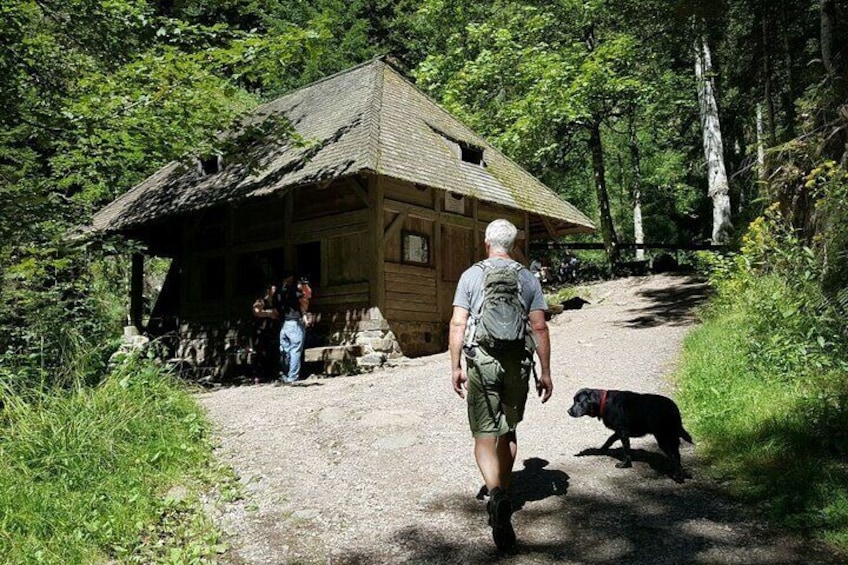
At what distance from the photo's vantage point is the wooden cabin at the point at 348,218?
1216 cm

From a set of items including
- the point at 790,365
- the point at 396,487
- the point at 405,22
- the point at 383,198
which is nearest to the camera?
the point at 396,487

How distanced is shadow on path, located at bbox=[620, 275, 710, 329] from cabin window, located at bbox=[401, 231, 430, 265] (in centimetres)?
444

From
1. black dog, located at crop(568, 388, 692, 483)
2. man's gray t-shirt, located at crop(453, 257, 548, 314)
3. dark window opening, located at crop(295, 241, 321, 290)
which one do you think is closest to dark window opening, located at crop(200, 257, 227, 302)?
dark window opening, located at crop(295, 241, 321, 290)

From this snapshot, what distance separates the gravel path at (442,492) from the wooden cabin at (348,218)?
4463 millimetres

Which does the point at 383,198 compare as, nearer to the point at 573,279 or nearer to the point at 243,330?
the point at 243,330

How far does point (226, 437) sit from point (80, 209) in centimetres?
391

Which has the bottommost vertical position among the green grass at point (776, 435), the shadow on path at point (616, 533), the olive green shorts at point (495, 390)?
the shadow on path at point (616, 533)

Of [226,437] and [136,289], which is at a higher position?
[136,289]

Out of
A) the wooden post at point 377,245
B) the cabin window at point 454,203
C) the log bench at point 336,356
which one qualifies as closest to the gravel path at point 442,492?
the log bench at point 336,356

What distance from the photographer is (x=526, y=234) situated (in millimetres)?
16359

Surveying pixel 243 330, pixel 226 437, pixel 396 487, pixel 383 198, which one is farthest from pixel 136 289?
pixel 396 487

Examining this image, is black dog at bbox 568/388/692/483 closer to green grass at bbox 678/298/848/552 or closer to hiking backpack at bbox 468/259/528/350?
green grass at bbox 678/298/848/552

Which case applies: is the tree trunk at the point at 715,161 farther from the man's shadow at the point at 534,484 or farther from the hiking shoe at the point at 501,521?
the hiking shoe at the point at 501,521

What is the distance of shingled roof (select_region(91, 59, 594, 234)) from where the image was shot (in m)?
11.7
